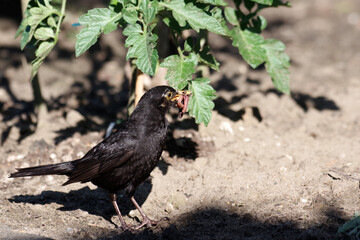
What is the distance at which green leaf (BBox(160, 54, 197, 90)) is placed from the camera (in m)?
3.94

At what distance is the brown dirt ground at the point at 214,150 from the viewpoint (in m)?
3.99

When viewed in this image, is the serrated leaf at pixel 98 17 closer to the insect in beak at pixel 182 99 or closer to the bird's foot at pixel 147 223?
the insect in beak at pixel 182 99

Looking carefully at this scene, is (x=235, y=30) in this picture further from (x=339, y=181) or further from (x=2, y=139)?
(x=2, y=139)

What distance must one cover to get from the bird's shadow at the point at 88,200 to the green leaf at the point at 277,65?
157 centimetres

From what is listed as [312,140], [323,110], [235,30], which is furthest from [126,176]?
[323,110]

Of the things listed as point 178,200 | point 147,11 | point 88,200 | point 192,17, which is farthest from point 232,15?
point 88,200

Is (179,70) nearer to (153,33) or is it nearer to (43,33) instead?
(153,33)

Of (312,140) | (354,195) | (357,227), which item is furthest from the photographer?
(312,140)

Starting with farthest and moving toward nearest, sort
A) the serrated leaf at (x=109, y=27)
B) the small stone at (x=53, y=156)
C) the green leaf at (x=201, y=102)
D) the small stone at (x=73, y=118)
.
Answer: the small stone at (x=73, y=118) < the small stone at (x=53, y=156) < the green leaf at (x=201, y=102) < the serrated leaf at (x=109, y=27)

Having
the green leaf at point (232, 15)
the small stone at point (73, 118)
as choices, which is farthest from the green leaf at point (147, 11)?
the small stone at point (73, 118)

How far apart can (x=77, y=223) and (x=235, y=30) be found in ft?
7.38

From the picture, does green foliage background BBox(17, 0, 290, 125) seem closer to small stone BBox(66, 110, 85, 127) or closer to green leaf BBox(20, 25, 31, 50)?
green leaf BBox(20, 25, 31, 50)

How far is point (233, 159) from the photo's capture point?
492cm

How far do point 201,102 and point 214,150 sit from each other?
1.25 m
